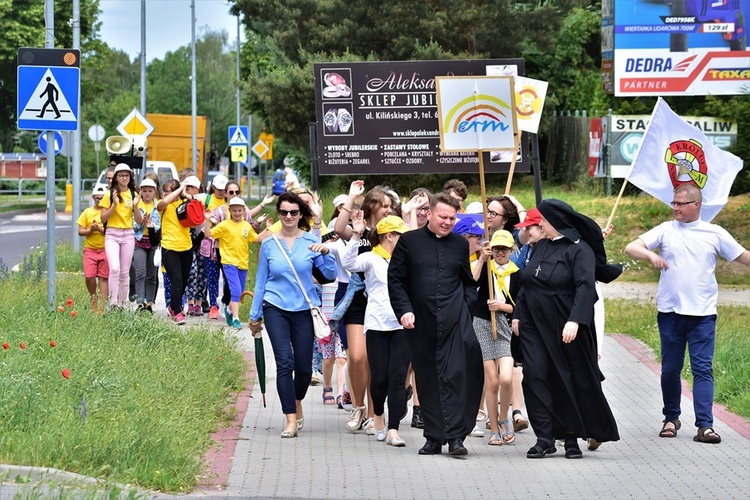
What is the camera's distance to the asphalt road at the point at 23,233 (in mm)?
28816

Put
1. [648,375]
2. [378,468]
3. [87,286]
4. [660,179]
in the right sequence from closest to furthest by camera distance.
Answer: [378,468]
[660,179]
[648,375]
[87,286]

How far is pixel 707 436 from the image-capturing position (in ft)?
34.3

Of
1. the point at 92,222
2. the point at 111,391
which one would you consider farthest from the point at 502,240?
the point at 92,222

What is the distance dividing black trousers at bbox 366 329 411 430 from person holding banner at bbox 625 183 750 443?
184cm

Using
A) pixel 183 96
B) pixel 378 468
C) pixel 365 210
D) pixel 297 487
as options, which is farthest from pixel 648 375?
pixel 183 96

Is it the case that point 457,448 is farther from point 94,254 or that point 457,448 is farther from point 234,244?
point 94,254

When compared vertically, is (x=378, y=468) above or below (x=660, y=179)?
below

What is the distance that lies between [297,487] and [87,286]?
8.71 m

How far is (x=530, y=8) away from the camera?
3734 centimetres

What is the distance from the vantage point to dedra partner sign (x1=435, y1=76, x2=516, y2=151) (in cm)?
1165

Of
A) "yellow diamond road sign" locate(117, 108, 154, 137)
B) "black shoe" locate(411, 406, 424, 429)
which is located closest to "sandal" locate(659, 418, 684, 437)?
"black shoe" locate(411, 406, 424, 429)

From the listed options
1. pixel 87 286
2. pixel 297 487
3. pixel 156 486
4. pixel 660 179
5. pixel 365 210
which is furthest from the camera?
pixel 87 286

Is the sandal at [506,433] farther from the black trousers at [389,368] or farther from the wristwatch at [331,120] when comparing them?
the wristwatch at [331,120]

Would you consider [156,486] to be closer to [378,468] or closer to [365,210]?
[378,468]
